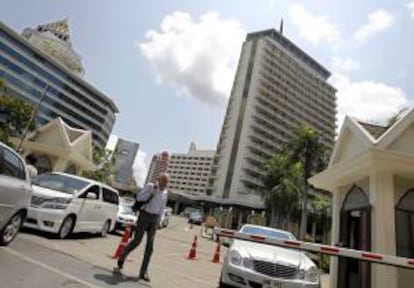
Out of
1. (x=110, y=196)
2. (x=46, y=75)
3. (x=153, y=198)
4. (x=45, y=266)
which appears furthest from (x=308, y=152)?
(x=46, y=75)

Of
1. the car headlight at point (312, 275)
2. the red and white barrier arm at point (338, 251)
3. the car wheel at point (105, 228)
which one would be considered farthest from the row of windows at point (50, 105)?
the red and white barrier arm at point (338, 251)

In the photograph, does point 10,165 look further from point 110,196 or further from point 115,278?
point 110,196

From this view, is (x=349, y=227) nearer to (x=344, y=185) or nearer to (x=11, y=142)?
(x=344, y=185)

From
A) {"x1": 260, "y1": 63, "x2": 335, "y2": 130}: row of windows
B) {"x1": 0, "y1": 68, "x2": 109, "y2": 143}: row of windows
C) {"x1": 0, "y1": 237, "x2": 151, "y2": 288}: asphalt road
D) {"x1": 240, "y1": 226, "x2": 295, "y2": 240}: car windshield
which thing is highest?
{"x1": 260, "y1": 63, "x2": 335, "y2": 130}: row of windows

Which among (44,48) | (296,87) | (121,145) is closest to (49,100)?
(44,48)

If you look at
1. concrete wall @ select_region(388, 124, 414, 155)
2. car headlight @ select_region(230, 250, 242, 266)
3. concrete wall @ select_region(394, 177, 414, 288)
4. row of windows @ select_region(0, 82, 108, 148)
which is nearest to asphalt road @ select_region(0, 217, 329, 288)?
car headlight @ select_region(230, 250, 242, 266)

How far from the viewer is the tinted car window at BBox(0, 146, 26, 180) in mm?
6555

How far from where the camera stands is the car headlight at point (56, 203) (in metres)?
9.57

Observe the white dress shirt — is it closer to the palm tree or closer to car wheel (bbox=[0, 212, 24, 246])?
car wheel (bbox=[0, 212, 24, 246])

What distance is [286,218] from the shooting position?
46219mm

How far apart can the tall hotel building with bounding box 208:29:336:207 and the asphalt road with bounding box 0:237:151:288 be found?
227ft

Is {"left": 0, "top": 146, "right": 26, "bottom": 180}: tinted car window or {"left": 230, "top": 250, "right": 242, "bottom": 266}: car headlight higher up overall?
{"left": 0, "top": 146, "right": 26, "bottom": 180}: tinted car window

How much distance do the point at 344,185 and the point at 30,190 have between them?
28.5ft

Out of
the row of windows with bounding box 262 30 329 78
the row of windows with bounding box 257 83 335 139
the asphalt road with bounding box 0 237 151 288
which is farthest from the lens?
the row of windows with bounding box 262 30 329 78
